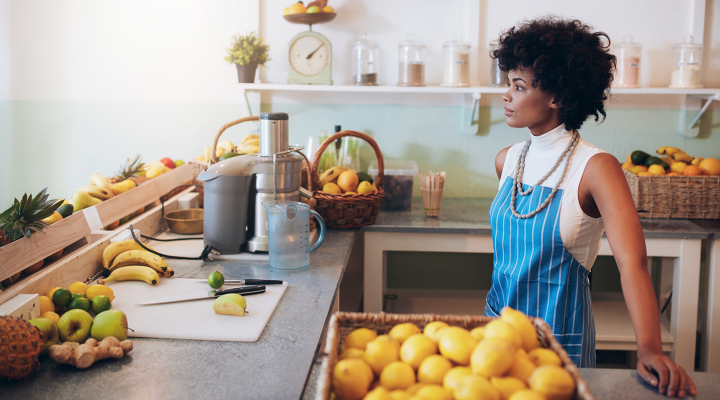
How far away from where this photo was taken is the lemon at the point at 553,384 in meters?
0.70

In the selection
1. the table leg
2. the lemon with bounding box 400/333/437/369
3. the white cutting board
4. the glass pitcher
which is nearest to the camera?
the lemon with bounding box 400/333/437/369

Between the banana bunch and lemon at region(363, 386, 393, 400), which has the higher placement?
lemon at region(363, 386, 393, 400)

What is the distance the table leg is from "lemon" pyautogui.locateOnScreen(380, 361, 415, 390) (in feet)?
6.46

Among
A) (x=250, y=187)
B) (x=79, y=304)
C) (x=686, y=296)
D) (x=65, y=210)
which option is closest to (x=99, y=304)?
(x=79, y=304)

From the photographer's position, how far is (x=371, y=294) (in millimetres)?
2424

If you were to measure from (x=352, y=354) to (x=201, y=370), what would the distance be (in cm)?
40

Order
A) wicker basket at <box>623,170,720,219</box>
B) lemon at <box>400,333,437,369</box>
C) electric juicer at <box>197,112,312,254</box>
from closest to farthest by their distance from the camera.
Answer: lemon at <box>400,333,437,369</box>, electric juicer at <box>197,112,312,254</box>, wicker basket at <box>623,170,720,219</box>

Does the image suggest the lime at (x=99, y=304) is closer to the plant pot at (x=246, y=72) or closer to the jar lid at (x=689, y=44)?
the plant pot at (x=246, y=72)

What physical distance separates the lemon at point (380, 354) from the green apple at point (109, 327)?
601mm

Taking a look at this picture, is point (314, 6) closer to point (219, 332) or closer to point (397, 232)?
point (397, 232)

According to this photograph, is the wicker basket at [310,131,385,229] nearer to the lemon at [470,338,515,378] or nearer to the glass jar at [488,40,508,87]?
the glass jar at [488,40,508,87]

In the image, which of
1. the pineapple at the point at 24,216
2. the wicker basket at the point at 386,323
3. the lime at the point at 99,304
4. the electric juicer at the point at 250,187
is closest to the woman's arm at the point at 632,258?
the wicker basket at the point at 386,323

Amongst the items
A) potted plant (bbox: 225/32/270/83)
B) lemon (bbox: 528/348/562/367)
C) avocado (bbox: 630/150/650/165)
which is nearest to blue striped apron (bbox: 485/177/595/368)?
lemon (bbox: 528/348/562/367)

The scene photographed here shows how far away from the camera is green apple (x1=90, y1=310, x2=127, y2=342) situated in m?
1.12
